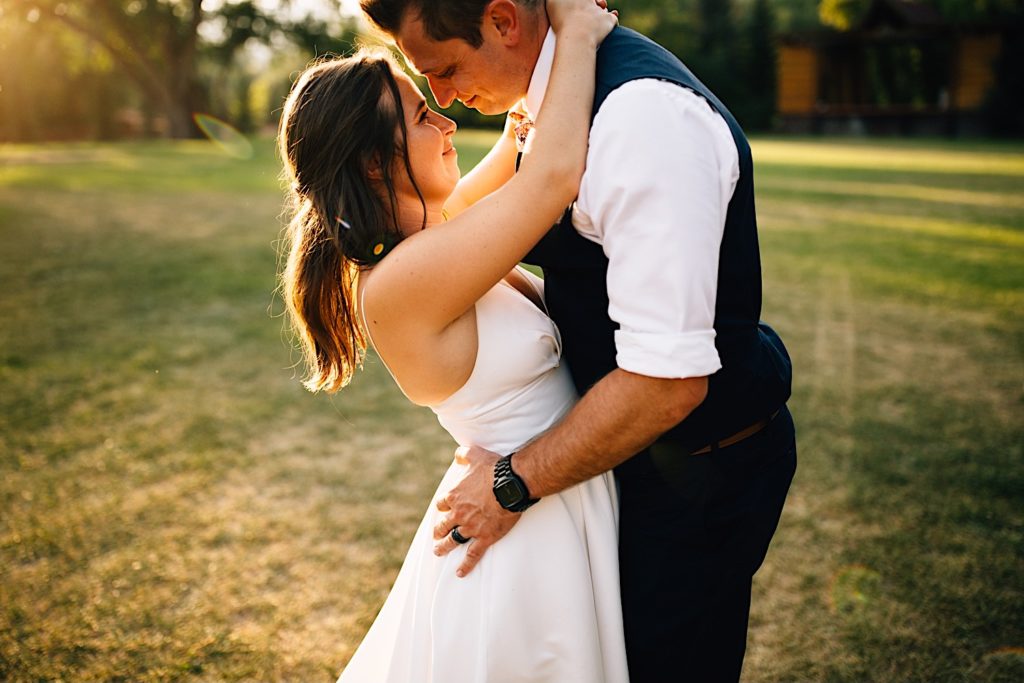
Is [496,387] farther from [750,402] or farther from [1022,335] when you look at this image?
[1022,335]

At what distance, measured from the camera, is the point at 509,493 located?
1.80m

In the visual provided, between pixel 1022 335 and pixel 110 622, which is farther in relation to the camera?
pixel 1022 335

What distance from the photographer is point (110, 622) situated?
3420mm

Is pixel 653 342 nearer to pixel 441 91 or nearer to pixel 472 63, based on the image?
pixel 472 63

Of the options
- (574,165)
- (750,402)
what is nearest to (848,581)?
(750,402)

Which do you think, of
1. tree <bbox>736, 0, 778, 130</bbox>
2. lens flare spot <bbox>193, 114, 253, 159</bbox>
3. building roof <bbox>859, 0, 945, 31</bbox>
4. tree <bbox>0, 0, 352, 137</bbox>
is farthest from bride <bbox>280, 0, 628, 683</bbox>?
tree <bbox>736, 0, 778, 130</bbox>

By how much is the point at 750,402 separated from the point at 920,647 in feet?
6.65

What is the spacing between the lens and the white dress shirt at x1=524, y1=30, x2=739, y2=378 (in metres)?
1.45

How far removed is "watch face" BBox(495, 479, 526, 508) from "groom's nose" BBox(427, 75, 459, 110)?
106cm

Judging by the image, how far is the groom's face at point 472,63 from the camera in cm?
190

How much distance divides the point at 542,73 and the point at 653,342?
83 cm

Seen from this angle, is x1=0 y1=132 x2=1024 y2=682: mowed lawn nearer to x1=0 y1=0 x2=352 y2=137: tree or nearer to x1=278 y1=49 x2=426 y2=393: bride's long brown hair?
x1=278 y1=49 x2=426 y2=393: bride's long brown hair

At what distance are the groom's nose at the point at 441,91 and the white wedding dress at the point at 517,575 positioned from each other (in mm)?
576

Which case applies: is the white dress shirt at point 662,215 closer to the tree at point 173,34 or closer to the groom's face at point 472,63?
the groom's face at point 472,63
